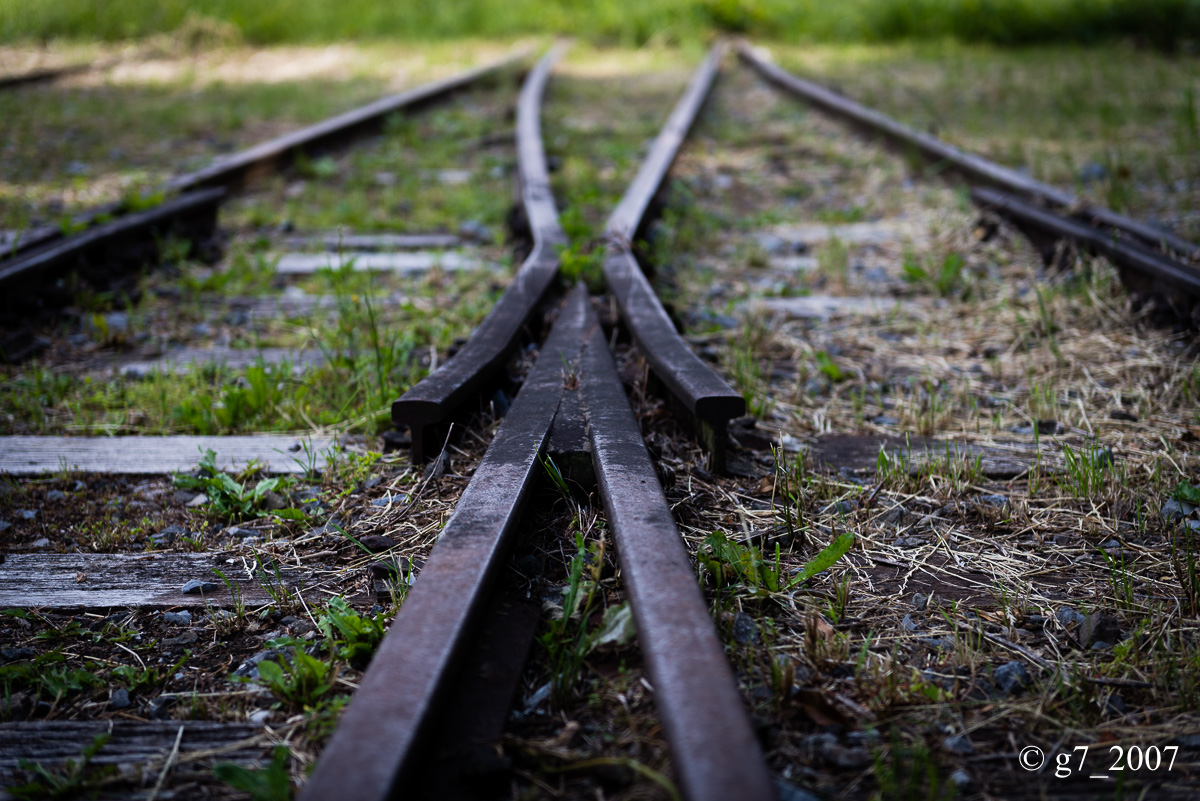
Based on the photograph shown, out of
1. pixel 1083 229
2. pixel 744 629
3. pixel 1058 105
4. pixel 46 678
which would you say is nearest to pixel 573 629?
pixel 744 629

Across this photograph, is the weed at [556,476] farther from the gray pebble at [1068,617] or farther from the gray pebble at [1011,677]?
the gray pebble at [1068,617]

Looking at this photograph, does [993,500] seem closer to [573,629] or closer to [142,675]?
[573,629]

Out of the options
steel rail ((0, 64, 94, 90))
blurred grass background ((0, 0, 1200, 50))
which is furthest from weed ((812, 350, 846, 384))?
blurred grass background ((0, 0, 1200, 50))

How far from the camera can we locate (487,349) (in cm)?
233

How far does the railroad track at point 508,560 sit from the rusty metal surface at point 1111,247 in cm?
1

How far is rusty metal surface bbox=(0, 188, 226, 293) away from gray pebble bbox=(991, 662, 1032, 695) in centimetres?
317

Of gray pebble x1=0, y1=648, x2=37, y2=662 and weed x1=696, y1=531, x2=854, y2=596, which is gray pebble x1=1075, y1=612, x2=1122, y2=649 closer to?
weed x1=696, y1=531, x2=854, y2=596

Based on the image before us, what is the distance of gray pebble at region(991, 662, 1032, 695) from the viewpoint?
4.71 ft

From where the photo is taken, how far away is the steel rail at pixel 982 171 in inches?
133

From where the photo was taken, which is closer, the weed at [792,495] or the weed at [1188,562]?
the weed at [1188,562]

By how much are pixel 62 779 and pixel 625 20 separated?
522 inches

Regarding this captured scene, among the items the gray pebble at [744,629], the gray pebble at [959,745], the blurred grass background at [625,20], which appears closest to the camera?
the gray pebble at [959,745]

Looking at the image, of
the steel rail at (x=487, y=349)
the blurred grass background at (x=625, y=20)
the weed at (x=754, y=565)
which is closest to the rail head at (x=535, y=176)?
the steel rail at (x=487, y=349)

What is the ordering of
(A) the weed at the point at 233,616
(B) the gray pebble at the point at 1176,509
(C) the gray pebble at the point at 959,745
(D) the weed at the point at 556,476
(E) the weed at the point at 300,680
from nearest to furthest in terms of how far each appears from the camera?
(C) the gray pebble at the point at 959,745 < (E) the weed at the point at 300,680 < (A) the weed at the point at 233,616 < (D) the weed at the point at 556,476 < (B) the gray pebble at the point at 1176,509
